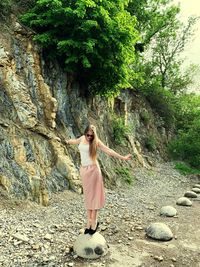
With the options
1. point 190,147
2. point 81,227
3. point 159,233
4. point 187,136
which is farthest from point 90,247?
point 187,136

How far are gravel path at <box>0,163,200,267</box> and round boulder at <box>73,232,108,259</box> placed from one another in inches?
5.8

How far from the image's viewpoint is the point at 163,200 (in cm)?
1579

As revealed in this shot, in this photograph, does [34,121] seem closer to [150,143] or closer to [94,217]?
[94,217]

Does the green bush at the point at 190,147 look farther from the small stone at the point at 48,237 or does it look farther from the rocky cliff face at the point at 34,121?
the small stone at the point at 48,237

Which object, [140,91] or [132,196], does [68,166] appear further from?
[140,91]

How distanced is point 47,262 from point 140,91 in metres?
25.7


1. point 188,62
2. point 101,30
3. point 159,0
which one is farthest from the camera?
→ point 188,62

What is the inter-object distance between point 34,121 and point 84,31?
4384mm

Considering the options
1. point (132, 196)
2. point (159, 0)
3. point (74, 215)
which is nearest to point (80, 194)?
point (74, 215)

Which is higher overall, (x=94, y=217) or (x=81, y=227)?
(x=94, y=217)

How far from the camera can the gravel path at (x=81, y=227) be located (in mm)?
7316

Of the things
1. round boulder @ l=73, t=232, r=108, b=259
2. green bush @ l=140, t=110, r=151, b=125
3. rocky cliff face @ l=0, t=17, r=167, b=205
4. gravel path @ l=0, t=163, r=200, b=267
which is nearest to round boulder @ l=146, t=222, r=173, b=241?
gravel path @ l=0, t=163, r=200, b=267

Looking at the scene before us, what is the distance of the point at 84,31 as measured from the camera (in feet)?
44.4

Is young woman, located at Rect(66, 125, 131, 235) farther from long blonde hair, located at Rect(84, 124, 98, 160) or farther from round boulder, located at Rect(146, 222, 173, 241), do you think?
round boulder, located at Rect(146, 222, 173, 241)
